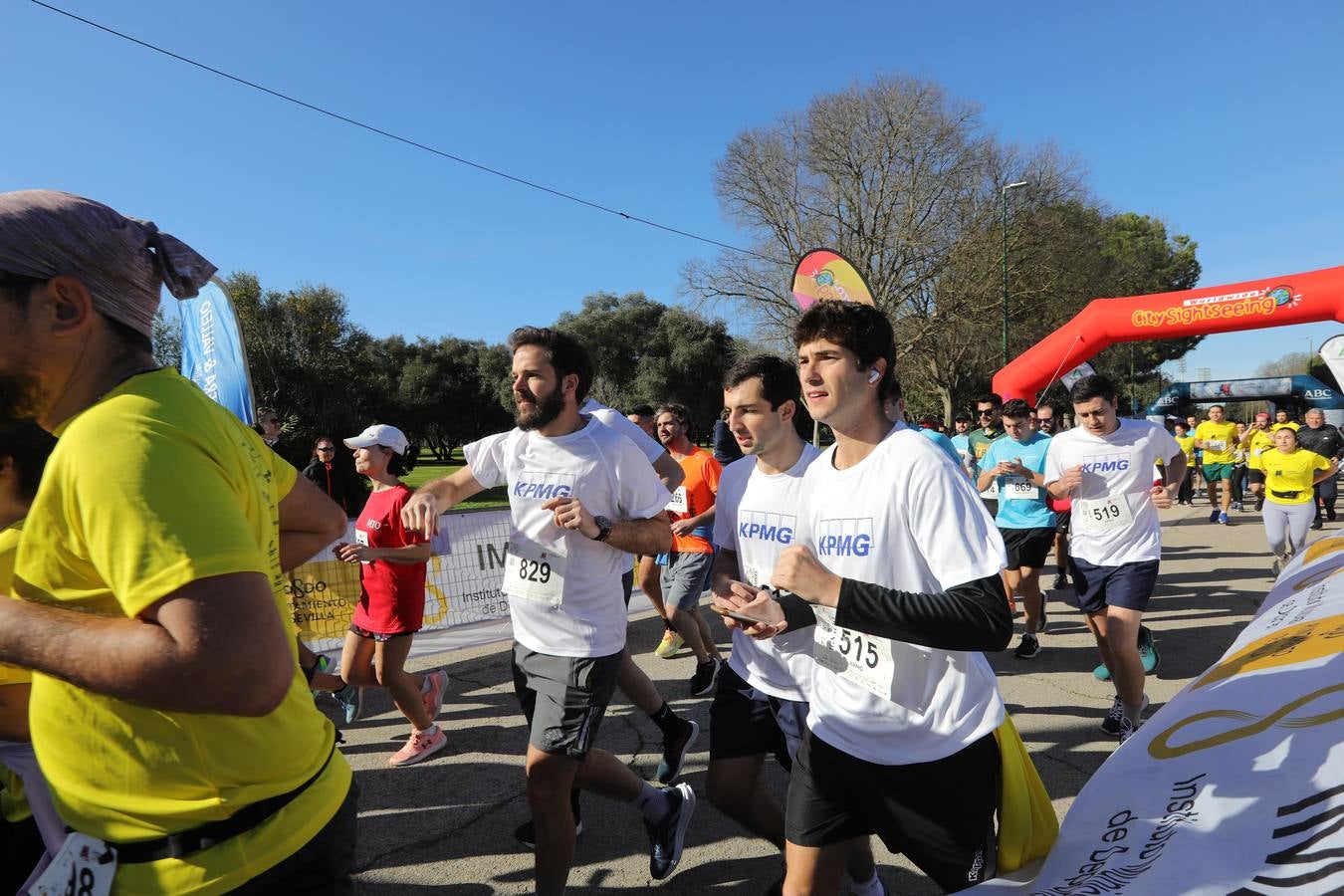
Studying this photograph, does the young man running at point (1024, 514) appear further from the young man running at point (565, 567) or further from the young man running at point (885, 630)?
the young man running at point (885, 630)

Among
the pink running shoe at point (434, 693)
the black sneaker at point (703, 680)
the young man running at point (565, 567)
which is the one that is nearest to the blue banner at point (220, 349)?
the pink running shoe at point (434, 693)

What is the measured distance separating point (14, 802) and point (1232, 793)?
2737 mm

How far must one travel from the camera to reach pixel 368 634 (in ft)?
13.9

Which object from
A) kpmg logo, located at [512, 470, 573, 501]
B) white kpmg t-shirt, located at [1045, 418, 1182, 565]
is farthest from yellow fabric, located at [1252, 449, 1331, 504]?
kpmg logo, located at [512, 470, 573, 501]

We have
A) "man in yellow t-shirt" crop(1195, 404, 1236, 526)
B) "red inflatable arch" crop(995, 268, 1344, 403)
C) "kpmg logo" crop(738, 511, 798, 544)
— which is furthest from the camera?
"man in yellow t-shirt" crop(1195, 404, 1236, 526)

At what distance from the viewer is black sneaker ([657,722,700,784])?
12.2 feet

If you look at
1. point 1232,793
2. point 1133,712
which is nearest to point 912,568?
point 1232,793

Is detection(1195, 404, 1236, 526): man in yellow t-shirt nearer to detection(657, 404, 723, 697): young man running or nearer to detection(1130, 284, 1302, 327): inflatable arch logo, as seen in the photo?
detection(1130, 284, 1302, 327): inflatable arch logo

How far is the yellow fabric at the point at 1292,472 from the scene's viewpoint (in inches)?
305

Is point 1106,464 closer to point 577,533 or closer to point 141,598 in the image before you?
point 577,533

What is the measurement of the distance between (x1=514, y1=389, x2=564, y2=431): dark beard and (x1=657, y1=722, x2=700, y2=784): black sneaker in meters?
1.87

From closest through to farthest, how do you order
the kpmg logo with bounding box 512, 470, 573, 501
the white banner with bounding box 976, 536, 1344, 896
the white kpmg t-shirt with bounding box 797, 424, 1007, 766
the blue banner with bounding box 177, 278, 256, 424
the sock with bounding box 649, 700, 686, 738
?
the white banner with bounding box 976, 536, 1344, 896 < the white kpmg t-shirt with bounding box 797, 424, 1007, 766 < the kpmg logo with bounding box 512, 470, 573, 501 < the sock with bounding box 649, 700, 686, 738 < the blue banner with bounding box 177, 278, 256, 424

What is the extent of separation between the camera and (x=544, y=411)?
2.89 m

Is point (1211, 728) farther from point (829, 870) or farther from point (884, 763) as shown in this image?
point (829, 870)
